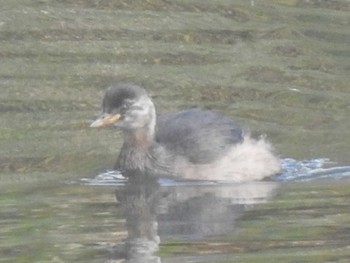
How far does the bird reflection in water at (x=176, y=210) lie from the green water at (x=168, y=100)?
0.09 metres

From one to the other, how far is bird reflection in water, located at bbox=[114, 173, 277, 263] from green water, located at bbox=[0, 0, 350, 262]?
0.29 feet

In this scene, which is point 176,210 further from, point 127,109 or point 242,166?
point 127,109

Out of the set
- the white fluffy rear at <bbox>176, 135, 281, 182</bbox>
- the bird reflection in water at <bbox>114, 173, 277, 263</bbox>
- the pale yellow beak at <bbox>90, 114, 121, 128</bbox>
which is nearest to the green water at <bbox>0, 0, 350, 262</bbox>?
the bird reflection in water at <bbox>114, 173, 277, 263</bbox>

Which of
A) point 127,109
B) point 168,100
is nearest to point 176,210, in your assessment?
point 127,109

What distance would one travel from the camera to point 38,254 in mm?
8797

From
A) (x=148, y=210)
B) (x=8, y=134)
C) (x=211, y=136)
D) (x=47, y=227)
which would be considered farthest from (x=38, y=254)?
(x=8, y=134)

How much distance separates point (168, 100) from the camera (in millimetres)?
14461

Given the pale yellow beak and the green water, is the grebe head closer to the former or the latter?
the pale yellow beak

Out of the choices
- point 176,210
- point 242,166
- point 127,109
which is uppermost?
point 127,109

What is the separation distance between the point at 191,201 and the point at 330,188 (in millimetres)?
1138

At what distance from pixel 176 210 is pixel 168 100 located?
4160 millimetres


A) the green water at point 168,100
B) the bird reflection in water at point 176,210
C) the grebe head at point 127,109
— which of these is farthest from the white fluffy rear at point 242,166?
the grebe head at point 127,109

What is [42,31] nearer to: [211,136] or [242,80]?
[242,80]

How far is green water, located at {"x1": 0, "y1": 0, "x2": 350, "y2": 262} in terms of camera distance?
30.3 ft
